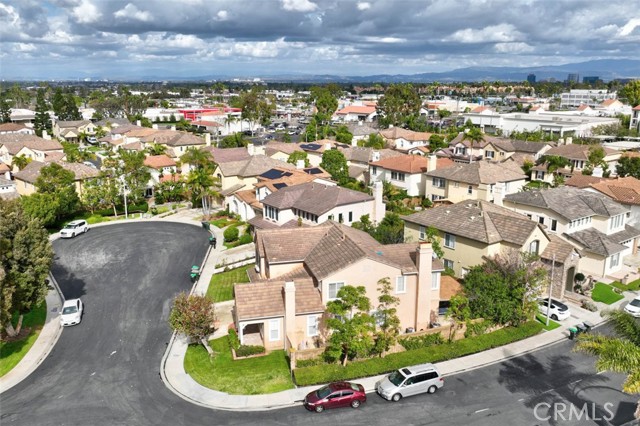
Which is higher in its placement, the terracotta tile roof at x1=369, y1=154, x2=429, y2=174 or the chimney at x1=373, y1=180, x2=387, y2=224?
the terracotta tile roof at x1=369, y1=154, x2=429, y2=174

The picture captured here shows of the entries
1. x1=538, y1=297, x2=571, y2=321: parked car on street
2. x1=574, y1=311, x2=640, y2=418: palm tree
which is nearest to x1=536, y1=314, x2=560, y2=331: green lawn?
x1=538, y1=297, x2=571, y2=321: parked car on street

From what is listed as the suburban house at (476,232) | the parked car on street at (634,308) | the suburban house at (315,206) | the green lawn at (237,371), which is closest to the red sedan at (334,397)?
the green lawn at (237,371)

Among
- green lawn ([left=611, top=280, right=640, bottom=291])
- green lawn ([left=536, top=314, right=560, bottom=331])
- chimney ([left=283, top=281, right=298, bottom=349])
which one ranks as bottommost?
green lawn ([left=536, top=314, right=560, bottom=331])

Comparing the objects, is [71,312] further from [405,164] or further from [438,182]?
[405,164]

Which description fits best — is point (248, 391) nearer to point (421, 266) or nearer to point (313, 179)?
point (421, 266)

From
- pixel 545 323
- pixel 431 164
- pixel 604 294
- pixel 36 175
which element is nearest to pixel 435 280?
pixel 545 323

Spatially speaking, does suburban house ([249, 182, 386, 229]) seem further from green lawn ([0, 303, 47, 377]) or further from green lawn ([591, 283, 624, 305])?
green lawn ([0, 303, 47, 377])
